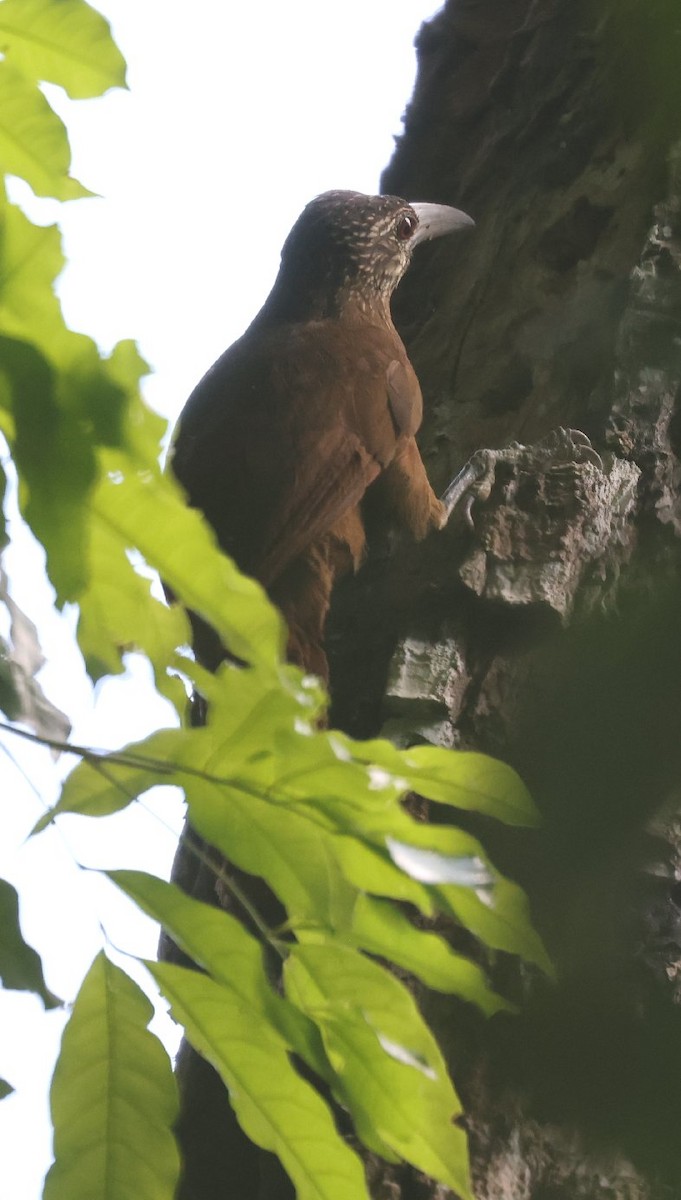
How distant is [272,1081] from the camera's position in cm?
95

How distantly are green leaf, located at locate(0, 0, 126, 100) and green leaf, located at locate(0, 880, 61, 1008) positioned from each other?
65 centimetres

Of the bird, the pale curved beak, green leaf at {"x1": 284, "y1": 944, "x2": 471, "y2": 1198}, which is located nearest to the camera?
green leaf at {"x1": 284, "y1": 944, "x2": 471, "y2": 1198}

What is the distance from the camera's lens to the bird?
6.92 feet

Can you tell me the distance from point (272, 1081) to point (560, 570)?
39.7 inches

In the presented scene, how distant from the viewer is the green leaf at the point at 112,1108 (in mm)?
916

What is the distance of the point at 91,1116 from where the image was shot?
3.02 feet

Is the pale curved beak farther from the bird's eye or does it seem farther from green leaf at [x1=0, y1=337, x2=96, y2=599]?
green leaf at [x1=0, y1=337, x2=96, y2=599]

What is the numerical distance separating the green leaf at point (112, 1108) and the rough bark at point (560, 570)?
0.30 meters

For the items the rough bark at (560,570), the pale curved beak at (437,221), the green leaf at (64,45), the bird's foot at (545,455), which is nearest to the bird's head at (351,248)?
the pale curved beak at (437,221)

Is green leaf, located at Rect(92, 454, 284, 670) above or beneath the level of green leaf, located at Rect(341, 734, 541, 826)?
above


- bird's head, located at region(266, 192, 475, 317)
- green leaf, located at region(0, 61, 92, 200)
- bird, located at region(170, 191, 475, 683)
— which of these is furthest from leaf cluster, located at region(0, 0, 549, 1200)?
bird's head, located at region(266, 192, 475, 317)

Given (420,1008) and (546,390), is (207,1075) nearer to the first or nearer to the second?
(420,1008)

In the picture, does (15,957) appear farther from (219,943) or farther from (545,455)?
(545,455)

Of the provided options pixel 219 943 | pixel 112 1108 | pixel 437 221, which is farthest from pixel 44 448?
pixel 437 221
